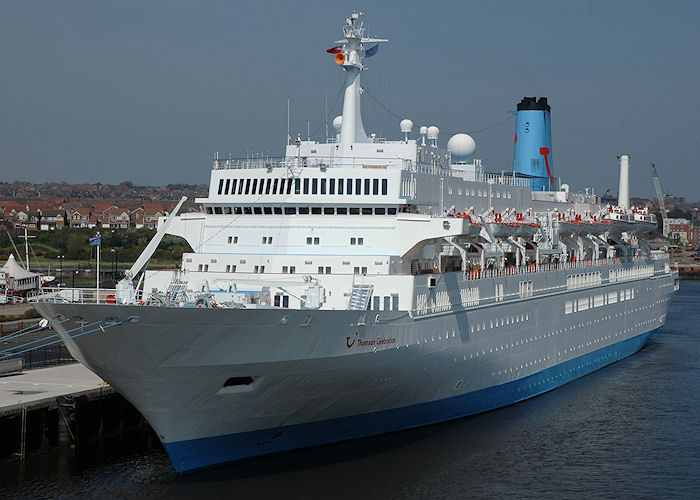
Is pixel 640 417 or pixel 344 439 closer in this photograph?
pixel 344 439

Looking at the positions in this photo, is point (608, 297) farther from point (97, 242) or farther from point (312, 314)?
point (97, 242)

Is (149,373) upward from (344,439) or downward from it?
upward

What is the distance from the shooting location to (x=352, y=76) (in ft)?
101

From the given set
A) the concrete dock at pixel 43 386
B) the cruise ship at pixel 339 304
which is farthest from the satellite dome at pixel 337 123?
the concrete dock at pixel 43 386

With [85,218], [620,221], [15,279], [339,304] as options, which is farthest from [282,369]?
[85,218]

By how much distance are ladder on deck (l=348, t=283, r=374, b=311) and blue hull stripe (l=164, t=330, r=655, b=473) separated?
3.35m

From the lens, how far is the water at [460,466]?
23.1m

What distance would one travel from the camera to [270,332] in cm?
2181

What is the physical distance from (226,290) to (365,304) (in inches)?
150

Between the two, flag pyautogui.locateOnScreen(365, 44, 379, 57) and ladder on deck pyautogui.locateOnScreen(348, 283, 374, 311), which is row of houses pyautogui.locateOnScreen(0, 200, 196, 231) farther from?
ladder on deck pyautogui.locateOnScreen(348, 283, 374, 311)

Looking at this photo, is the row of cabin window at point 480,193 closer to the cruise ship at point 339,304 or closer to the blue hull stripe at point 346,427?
the cruise ship at point 339,304

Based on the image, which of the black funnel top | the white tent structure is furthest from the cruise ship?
the white tent structure

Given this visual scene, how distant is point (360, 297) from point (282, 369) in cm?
322

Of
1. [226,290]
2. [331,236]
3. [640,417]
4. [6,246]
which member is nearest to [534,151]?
[640,417]
